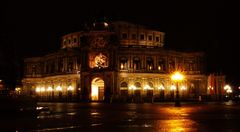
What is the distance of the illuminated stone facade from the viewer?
7438 centimetres

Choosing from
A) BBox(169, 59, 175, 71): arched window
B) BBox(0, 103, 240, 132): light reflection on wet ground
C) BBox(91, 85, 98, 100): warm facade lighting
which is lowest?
BBox(0, 103, 240, 132): light reflection on wet ground

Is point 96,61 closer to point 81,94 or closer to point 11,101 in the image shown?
point 81,94

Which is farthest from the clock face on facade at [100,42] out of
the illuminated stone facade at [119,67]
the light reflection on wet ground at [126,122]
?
the light reflection on wet ground at [126,122]

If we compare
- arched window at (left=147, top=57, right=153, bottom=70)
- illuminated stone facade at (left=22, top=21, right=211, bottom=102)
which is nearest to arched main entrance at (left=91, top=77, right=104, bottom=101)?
illuminated stone facade at (left=22, top=21, right=211, bottom=102)

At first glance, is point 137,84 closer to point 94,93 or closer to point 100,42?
point 94,93

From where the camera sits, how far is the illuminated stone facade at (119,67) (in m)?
74.4

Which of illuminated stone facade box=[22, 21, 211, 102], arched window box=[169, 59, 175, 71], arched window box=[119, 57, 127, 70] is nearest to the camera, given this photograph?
illuminated stone facade box=[22, 21, 211, 102]

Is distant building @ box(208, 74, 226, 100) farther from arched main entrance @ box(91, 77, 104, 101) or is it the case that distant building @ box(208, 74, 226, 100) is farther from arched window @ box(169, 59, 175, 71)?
arched main entrance @ box(91, 77, 104, 101)

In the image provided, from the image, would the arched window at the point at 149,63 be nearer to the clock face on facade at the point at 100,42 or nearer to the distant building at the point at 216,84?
the clock face on facade at the point at 100,42

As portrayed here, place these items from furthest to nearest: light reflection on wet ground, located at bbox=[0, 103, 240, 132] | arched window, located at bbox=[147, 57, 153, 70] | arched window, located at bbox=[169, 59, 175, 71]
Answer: arched window, located at bbox=[169, 59, 175, 71]
arched window, located at bbox=[147, 57, 153, 70]
light reflection on wet ground, located at bbox=[0, 103, 240, 132]

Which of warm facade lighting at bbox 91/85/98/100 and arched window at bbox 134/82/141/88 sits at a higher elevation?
arched window at bbox 134/82/141/88

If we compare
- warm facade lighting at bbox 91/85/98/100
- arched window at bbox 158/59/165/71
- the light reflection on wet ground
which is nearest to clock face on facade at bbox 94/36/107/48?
warm facade lighting at bbox 91/85/98/100

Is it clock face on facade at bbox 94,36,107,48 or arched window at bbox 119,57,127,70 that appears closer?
clock face on facade at bbox 94,36,107,48

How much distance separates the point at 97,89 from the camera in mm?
78625
